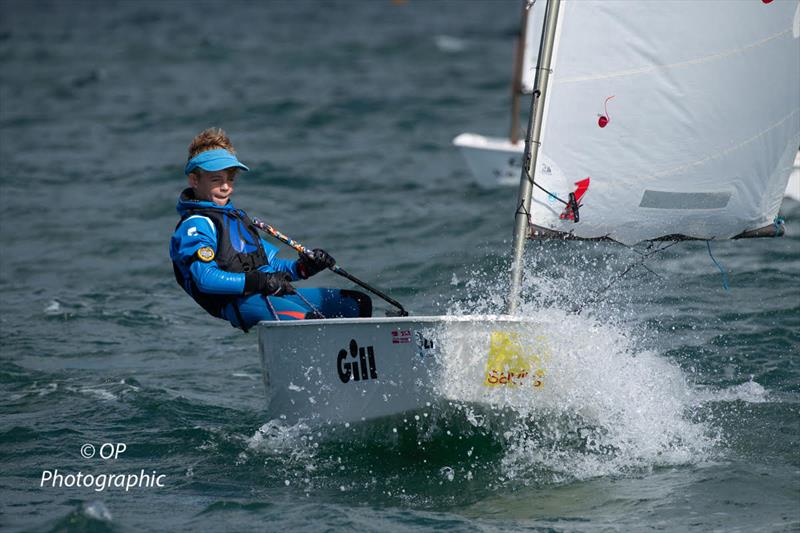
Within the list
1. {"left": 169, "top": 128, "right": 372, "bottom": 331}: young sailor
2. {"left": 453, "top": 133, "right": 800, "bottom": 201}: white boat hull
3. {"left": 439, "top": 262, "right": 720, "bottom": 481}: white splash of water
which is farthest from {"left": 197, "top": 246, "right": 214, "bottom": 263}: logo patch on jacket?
{"left": 453, "top": 133, "right": 800, "bottom": 201}: white boat hull

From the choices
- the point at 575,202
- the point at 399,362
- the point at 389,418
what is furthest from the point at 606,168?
the point at 389,418

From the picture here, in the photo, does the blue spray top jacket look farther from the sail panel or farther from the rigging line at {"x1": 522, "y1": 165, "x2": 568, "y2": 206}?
the sail panel

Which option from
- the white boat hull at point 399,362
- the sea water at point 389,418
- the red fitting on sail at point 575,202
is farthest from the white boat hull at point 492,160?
the white boat hull at point 399,362

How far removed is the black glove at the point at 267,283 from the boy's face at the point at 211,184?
16.0 inches

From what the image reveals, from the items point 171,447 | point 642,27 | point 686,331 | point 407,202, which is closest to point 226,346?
point 171,447

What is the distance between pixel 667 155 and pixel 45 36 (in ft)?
76.4

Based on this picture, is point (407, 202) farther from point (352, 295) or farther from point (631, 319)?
point (352, 295)

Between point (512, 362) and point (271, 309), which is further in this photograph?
point (271, 309)

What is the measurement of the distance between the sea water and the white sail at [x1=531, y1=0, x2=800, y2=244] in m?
0.52

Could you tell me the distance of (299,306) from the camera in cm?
489

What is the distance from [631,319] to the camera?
629 cm

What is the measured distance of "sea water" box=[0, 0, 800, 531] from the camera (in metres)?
4.30

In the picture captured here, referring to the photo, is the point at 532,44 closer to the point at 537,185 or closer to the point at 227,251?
the point at 537,185

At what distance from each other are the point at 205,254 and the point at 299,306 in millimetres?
507
